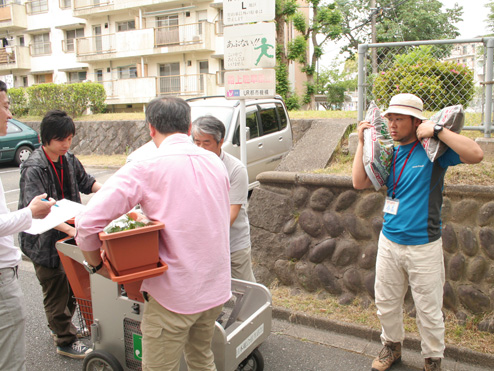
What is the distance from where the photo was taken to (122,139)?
562 inches

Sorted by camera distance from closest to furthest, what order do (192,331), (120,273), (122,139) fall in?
(120,273)
(192,331)
(122,139)

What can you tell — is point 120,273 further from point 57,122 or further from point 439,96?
point 439,96

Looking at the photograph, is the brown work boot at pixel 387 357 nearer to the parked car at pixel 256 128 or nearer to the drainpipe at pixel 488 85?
the drainpipe at pixel 488 85

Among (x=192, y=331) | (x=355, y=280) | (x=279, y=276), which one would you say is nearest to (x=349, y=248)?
(x=355, y=280)

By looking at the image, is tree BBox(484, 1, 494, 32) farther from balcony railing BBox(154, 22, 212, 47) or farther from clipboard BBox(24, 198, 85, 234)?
clipboard BBox(24, 198, 85, 234)

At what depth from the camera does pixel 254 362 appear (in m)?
2.95

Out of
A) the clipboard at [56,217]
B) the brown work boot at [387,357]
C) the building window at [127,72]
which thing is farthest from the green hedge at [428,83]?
the building window at [127,72]

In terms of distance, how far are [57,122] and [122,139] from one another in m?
11.7

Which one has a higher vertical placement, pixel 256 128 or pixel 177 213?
pixel 256 128

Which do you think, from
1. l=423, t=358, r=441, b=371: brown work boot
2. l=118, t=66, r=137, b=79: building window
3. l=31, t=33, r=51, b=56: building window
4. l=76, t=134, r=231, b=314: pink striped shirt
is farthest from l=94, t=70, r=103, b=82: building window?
l=423, t=358, r=441, b=371: brown work boot

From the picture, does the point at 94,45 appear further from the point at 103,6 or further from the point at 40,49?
the point at 40,49

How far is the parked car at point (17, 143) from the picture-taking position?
484 inches

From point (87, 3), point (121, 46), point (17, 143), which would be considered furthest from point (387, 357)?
point (87, 3)

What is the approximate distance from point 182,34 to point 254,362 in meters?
22.6
